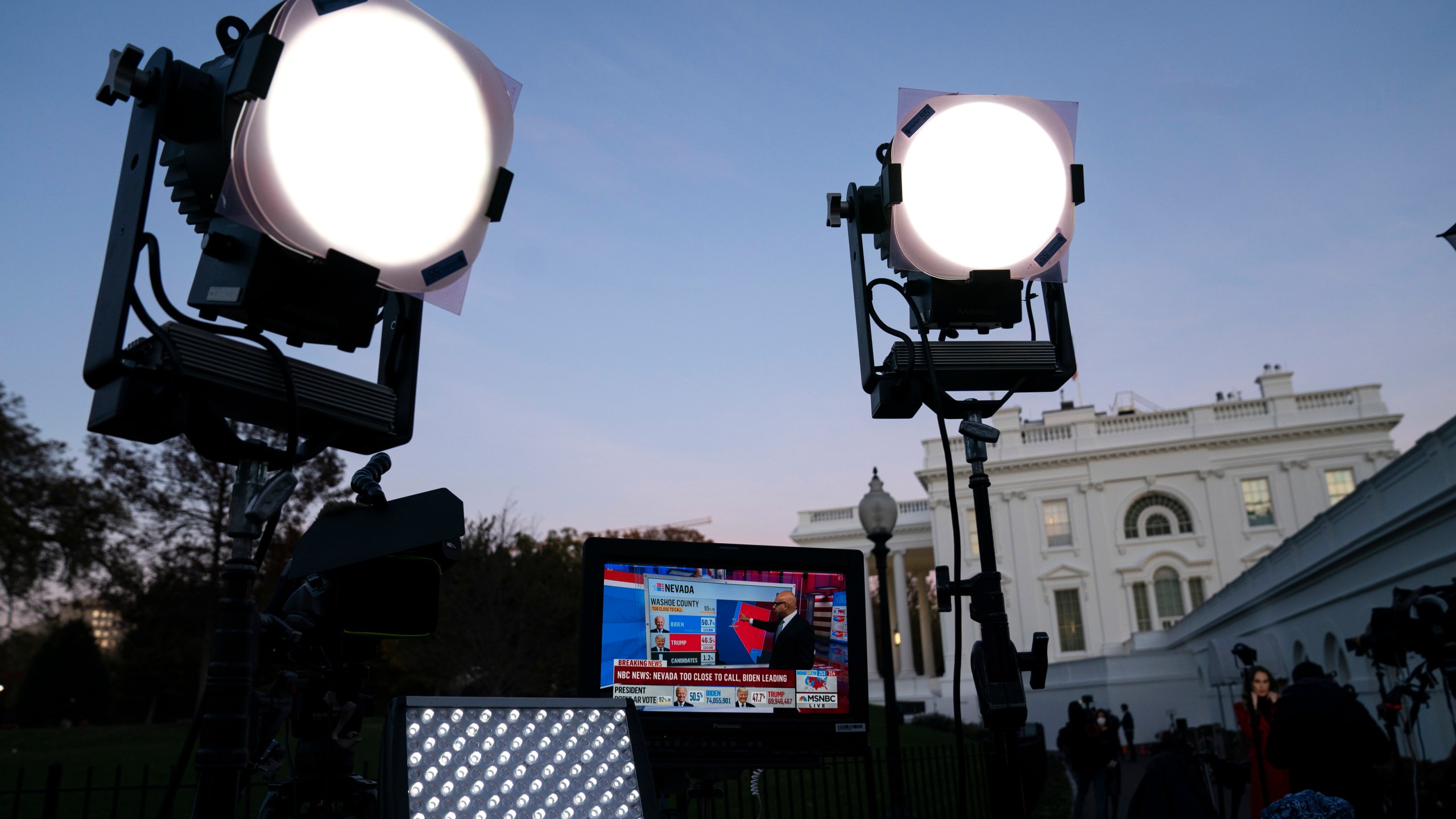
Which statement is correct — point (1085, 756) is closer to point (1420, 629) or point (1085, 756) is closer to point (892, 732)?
point (892, 732)

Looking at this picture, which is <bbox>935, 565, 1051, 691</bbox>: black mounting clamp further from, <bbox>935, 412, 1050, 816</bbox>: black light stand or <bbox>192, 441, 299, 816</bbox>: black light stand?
<bbox>192, 441, 299, 816</bbox>: black light stand

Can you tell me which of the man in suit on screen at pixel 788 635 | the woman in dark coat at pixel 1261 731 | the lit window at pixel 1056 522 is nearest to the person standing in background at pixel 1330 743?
Result: the woman in dark coat at pixel 1261 731

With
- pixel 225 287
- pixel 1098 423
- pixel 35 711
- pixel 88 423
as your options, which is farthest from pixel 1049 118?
pixel 1098 423

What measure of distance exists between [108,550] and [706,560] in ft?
85.2

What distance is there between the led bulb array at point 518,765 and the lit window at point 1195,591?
4654 cm

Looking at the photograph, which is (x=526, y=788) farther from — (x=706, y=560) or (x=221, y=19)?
(x=706, y=560)

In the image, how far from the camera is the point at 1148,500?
44.2 metres

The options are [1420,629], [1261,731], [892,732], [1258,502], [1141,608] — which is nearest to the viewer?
[1420,629]

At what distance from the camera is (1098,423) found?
45.2 meters

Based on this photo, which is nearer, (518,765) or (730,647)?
(518,765)

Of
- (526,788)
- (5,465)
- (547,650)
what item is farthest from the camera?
(547,650)

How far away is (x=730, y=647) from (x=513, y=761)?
4.64ft

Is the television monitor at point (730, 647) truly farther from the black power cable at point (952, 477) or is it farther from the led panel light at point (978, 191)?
the led panel light at point (978, 191)

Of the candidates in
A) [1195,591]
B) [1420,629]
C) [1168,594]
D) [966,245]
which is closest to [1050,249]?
[966,245]
